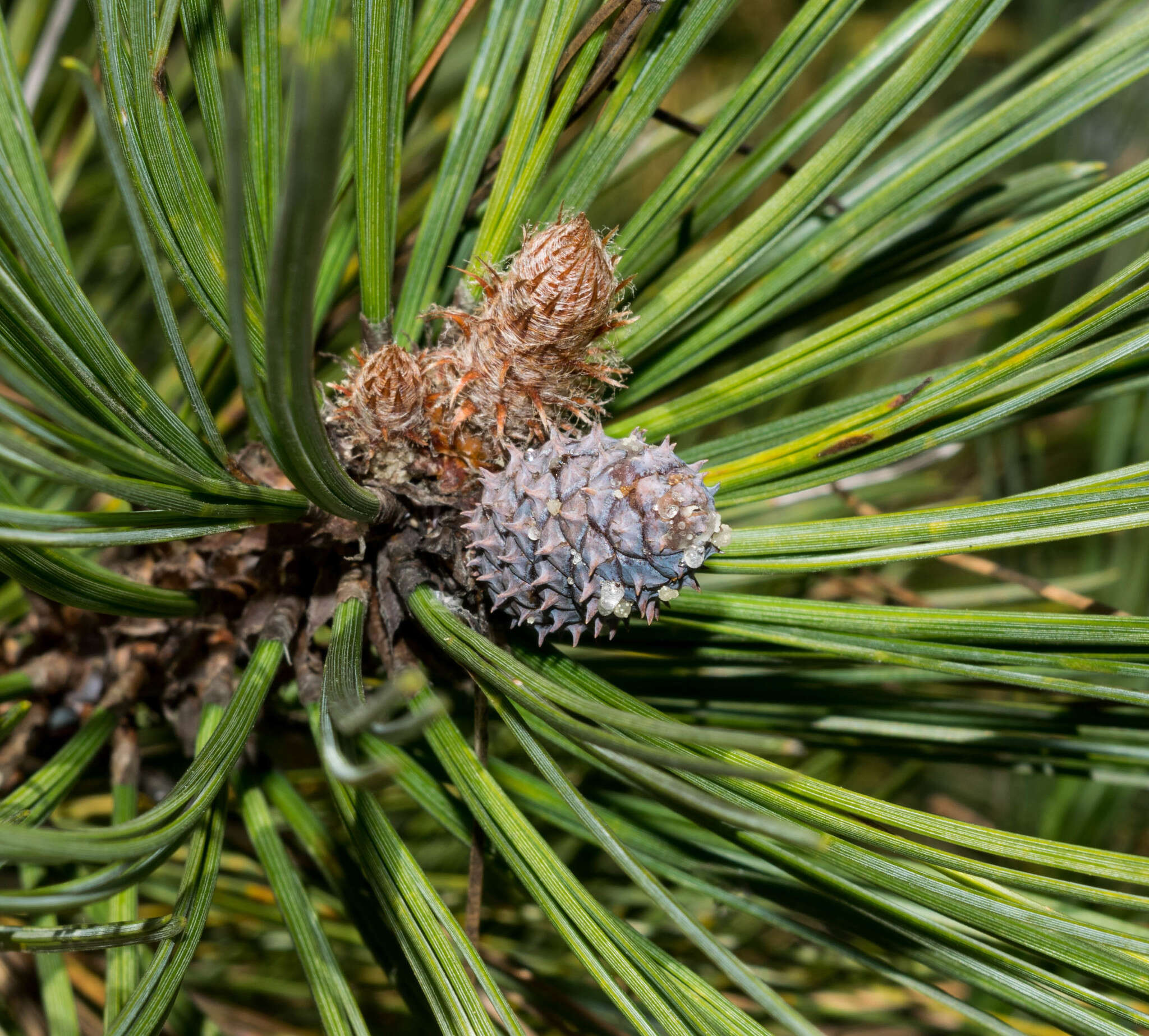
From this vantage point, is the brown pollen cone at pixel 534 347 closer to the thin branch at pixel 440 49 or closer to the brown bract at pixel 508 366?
the brown bract at pixel 508 366

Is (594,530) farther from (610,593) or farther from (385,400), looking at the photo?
(385,400)

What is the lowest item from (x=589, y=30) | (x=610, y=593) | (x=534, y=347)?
(x=610, y=593)

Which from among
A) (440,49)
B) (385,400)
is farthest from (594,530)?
(440,49)

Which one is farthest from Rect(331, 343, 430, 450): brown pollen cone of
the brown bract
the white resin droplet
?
the white resin droplet

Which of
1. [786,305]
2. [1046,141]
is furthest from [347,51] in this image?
[1046,141]

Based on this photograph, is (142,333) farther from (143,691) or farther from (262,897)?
(262,897)

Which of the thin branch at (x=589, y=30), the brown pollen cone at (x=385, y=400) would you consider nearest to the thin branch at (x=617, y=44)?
the thin branch at (x=589, y=30)
